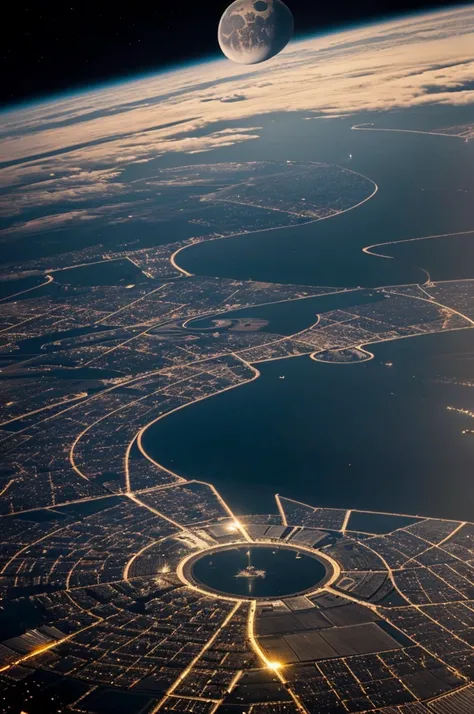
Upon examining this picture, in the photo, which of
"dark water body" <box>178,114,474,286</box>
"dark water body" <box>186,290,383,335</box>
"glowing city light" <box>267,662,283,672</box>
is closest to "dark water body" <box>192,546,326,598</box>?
"glowing city light" <box>267,662,283,672</box>

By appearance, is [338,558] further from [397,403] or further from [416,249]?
[416,249]

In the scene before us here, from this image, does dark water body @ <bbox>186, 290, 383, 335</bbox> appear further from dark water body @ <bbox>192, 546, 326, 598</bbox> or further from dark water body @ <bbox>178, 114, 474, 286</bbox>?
dark water body @ <bbox>192, 546, 326, 598</bbox>

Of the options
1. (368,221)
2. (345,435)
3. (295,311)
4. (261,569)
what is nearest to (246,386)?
(345,435)

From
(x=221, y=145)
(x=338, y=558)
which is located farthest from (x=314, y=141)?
(x=338, y=558)

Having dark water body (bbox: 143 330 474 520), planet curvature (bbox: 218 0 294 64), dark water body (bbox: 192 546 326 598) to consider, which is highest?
planet curvature (bbox: 218 0 294 64)

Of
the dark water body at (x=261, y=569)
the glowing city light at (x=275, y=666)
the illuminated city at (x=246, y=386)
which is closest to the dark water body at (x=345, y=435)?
the illuminated city at (x=246, y=386)

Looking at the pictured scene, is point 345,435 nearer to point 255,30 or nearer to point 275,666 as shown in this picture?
point 275,666
